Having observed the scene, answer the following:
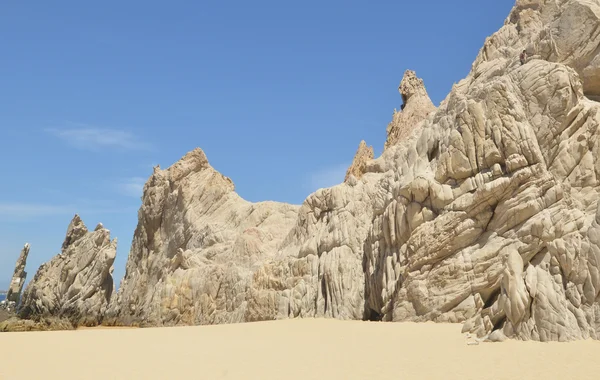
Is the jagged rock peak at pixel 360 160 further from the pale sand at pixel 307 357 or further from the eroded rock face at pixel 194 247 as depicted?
the pale sand at pixel 307 357

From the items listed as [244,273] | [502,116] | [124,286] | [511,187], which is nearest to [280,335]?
[511,187]

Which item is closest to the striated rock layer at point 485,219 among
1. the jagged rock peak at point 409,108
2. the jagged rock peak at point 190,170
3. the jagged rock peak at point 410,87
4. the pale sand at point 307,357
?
the pale sand at point 307,357

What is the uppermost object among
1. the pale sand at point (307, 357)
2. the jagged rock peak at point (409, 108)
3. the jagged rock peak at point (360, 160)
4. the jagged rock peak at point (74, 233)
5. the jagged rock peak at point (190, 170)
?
the jagged rock peak at point (409, 108)

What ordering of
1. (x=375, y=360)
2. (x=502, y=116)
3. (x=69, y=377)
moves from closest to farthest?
(x=69, y=377) < (x=375, y=360) < (x=502, y=116)

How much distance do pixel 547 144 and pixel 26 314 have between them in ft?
114

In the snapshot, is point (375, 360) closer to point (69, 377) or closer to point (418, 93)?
point (69, 377)

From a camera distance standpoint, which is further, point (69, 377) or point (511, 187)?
point (511, 187)

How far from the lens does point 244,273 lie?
89.4 feet

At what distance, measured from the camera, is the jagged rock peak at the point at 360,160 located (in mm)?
29594

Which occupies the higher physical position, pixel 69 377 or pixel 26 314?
pixel 26 314

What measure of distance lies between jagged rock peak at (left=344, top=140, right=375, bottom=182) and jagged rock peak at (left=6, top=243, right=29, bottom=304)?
36.7m

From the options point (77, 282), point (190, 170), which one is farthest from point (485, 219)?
point (77, 282)

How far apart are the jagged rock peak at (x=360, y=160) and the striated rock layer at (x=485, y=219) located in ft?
7.59

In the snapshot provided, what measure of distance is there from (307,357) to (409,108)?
26384mm
